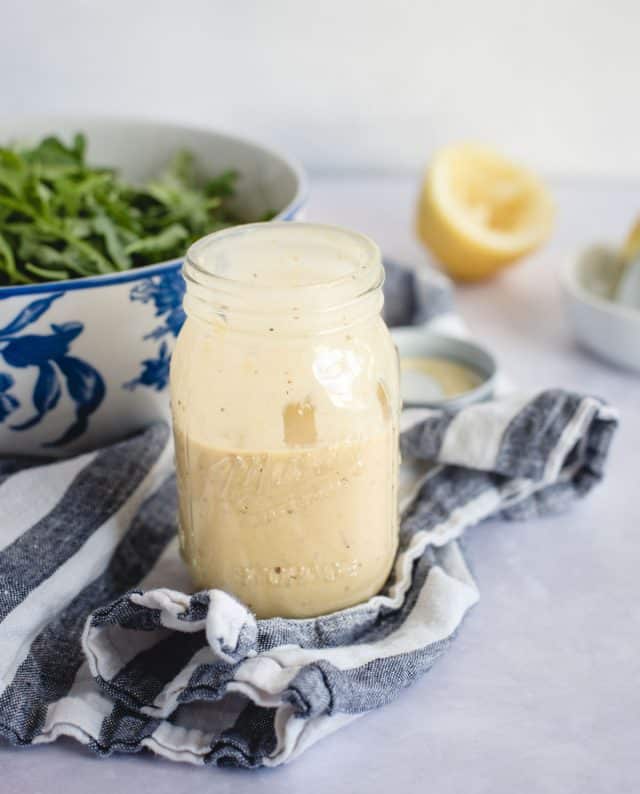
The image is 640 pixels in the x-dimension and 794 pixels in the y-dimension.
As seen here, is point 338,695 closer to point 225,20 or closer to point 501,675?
point 501,675

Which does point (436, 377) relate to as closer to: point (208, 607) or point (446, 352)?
point (446, 352)

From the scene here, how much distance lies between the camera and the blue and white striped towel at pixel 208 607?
636 millimetres

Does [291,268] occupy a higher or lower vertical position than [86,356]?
higher

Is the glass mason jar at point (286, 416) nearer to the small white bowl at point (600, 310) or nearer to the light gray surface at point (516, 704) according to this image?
the light gray surface at point (516, 704)

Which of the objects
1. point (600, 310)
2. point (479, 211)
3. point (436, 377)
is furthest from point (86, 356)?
point (479, 211)

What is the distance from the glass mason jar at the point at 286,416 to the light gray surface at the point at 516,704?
97 mm

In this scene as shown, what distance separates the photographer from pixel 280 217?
0.86m

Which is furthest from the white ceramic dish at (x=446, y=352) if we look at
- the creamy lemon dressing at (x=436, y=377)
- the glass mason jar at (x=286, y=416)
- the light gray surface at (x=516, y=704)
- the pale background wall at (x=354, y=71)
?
the pale background wall at (x=354, y=71)

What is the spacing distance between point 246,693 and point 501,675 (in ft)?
0.59

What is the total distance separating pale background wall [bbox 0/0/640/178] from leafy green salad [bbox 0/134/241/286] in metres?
0.52

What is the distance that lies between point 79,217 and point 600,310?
542 millimetres

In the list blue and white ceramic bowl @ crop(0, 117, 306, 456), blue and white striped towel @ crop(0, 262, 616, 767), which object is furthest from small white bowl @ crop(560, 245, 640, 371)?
blue and white ceramic bowl @ crop(0, 117, 306, 456)

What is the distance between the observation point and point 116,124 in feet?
3.74

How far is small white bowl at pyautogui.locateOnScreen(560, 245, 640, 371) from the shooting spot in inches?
43.4
